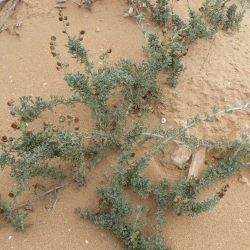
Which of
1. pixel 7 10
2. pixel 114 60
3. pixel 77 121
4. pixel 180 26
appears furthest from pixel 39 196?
pixel 7 10

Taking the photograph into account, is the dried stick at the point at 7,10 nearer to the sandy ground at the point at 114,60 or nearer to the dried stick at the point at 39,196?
the sandy ground at the point at 114,60

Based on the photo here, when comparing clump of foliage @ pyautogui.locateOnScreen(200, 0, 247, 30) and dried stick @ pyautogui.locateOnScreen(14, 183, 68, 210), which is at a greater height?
clump of foliage @ pyautogui.locateOnScreen(200, 0, 247, 30)

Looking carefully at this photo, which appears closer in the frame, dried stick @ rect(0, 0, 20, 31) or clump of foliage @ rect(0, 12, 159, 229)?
clump of foliage @ rect(0, 12, 159, 229)

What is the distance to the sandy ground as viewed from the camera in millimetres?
3033

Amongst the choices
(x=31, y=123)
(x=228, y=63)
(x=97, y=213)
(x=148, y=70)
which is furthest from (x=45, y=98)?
(x=228, y=63)

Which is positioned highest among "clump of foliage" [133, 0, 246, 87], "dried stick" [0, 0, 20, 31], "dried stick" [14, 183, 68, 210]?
"clump of foliage" [133, 0, 246, 87]

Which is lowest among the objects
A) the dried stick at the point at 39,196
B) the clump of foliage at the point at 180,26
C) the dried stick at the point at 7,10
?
the dried stick at the point at 39,196

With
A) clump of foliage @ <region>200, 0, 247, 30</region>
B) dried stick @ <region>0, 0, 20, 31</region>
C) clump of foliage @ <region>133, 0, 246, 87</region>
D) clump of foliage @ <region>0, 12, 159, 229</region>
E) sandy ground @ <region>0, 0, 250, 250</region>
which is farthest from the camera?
dried stick @ <region>0, 0, 20, 31</region>

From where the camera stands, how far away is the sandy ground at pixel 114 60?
303cm

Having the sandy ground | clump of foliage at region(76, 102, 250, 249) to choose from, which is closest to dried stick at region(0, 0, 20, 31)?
the sandy ground

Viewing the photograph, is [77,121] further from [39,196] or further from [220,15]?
[220,15]

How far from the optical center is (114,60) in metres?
3.97

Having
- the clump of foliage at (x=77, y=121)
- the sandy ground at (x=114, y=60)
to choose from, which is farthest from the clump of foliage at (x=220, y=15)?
the clump of foliage at (x=77, y=121)

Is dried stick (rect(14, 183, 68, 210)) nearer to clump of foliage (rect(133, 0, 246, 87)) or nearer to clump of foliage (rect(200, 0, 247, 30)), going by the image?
clump of foliage (rect(133, 0, 246, 87))
